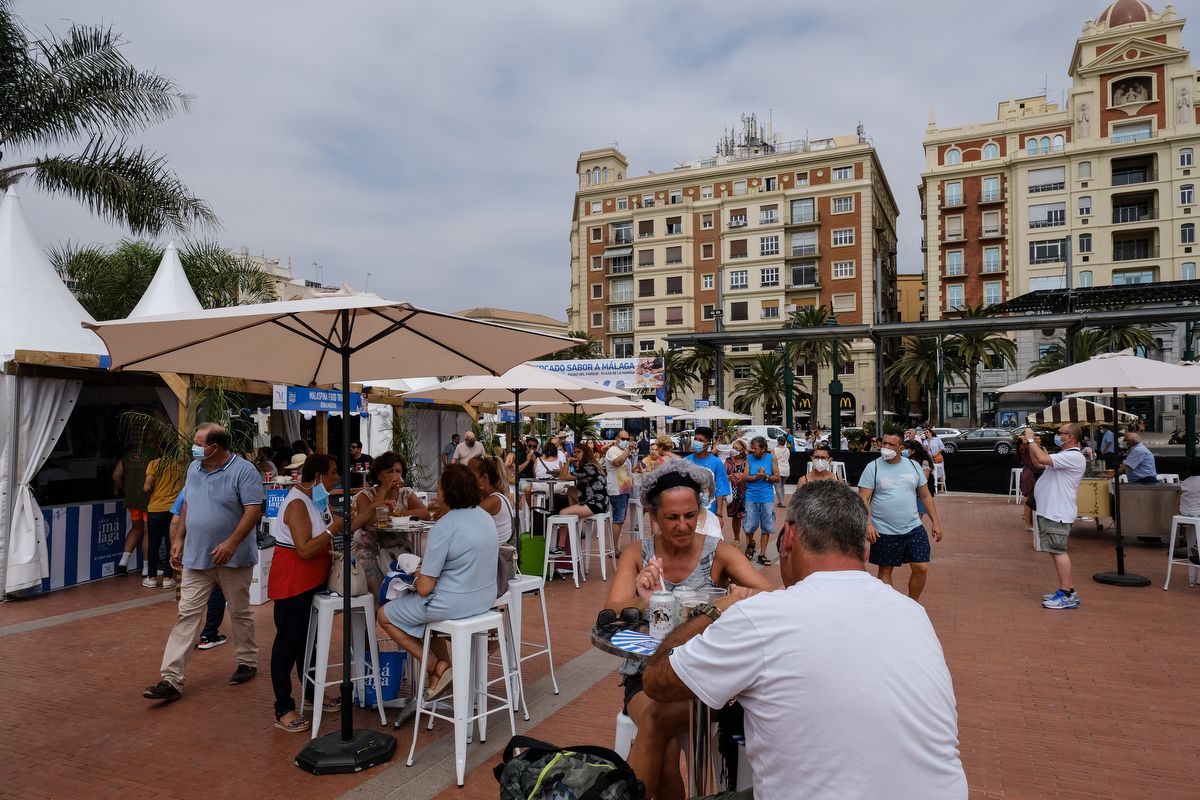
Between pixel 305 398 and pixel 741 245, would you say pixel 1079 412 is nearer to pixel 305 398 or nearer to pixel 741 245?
pixel 305 398

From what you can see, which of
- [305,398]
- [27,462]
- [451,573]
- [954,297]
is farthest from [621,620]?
[954,297]

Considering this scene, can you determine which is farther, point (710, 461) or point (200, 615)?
point (710, 461)

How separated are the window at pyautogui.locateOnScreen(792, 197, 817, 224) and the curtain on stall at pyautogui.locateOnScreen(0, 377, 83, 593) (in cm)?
6103

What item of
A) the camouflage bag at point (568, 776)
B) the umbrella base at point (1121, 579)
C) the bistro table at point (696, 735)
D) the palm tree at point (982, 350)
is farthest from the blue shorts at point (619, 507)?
the palm tree at point (982, 350)

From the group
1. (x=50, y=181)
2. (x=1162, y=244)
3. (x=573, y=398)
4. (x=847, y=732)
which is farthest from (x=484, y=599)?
(x=1162, y=244)

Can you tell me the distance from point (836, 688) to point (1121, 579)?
8776 mm

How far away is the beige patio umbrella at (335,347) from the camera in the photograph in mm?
3840

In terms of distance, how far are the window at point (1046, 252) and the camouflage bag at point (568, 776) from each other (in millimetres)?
60923

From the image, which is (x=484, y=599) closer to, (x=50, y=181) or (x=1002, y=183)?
(x=50, y=181)

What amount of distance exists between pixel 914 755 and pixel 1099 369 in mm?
8781

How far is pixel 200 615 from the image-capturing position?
5.11 meters

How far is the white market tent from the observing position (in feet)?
27.2

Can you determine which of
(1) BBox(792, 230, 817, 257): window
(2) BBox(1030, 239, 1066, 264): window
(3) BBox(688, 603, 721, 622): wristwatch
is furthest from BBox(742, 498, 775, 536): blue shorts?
(1) BBox(792, 230, 817, 257): window

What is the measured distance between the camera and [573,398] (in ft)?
34.7
